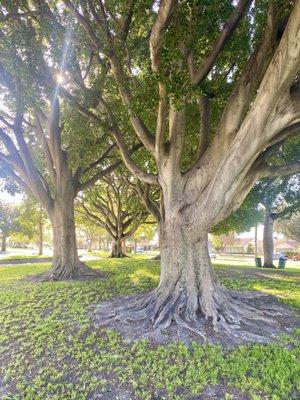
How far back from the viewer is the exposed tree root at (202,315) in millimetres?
5727

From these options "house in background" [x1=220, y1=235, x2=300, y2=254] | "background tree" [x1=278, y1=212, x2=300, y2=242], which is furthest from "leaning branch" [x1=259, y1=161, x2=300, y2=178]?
"house in background" [x1=220, y1=235, x2=300, y2=254]

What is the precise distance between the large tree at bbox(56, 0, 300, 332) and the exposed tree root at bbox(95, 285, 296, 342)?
31 mm

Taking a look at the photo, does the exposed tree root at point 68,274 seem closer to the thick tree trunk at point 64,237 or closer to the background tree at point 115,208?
the thick tree trunk at point 64,237

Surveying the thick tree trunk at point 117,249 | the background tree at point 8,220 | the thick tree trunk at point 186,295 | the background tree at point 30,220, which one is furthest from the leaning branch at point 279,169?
the background tree at point 8,220

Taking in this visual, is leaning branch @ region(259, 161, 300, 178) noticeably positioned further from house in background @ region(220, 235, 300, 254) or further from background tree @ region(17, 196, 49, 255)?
house in background @ region(220, 235, 300, 254)

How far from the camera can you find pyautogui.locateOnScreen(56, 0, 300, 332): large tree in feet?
18.6

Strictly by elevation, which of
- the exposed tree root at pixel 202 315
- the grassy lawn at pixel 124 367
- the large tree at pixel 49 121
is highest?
the large tree at pixel 49 121

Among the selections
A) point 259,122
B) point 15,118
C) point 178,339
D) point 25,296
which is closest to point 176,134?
point 259,122

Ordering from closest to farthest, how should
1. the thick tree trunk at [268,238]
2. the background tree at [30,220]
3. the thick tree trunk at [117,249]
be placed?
the thick tree trunk at [268,238] < the thick tree trunk at [117,249] < the background tree at [30,220]

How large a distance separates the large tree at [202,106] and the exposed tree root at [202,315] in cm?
3

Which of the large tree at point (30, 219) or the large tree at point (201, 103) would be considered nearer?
the large tree at point (201, 103)

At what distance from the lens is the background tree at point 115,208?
2345 centimetres

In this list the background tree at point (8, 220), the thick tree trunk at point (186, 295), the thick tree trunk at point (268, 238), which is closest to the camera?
the thick tree trunk at point (186, 295)

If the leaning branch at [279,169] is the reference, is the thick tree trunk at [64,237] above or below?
below
